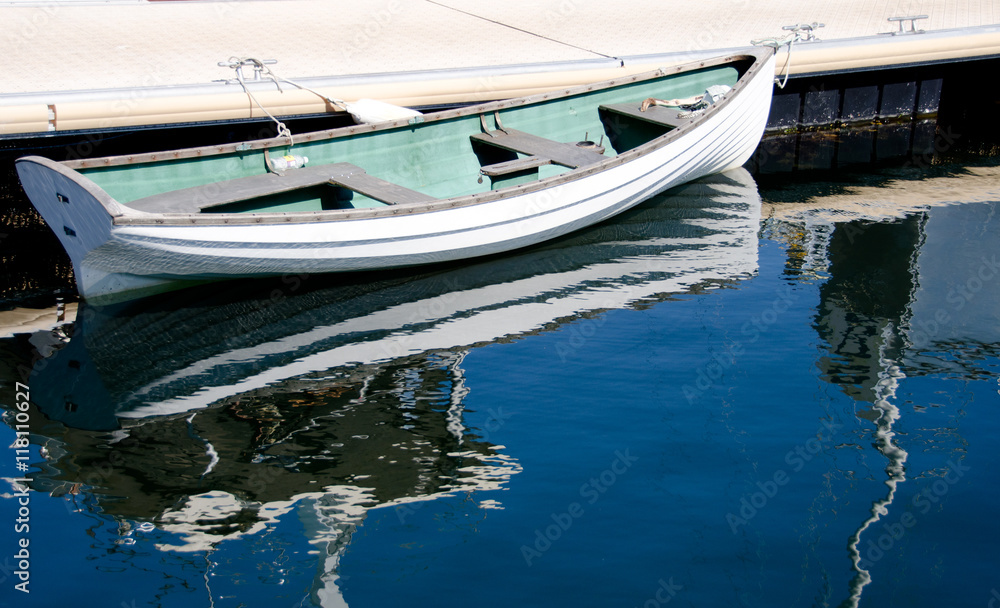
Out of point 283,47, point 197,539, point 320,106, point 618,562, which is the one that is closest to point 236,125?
point 320,106

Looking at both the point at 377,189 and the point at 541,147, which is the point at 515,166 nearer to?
the point at 541,147

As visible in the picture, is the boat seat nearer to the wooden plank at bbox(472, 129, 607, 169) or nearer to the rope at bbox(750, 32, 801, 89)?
the wooden plank at bbox(472, 129, 607, 169)

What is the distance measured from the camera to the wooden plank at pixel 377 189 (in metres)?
11.7

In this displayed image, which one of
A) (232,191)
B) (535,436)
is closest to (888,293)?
(535,436)

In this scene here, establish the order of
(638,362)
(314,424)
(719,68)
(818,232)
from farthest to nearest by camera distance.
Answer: (719,68) < (818,232) < (638,362) < (314,424)

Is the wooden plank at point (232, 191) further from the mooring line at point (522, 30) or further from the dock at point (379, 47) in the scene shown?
the mooring line at point (522, 30)

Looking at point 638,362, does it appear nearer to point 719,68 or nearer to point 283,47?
point 719,68

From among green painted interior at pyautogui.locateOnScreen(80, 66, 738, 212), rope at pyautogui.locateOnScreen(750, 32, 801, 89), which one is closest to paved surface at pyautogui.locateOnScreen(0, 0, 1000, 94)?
rope at pyautogui.locateOnScreen(750, 32, 801, 89)

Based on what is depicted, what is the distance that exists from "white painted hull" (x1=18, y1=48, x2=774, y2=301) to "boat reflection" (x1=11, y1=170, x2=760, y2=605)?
43 centimetres

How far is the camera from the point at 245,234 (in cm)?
1035

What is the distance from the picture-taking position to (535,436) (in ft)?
28.0

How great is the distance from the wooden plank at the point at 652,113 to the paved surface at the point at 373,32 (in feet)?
7.25

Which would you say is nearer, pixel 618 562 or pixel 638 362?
pixel 618 562

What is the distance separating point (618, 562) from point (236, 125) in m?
10.6
